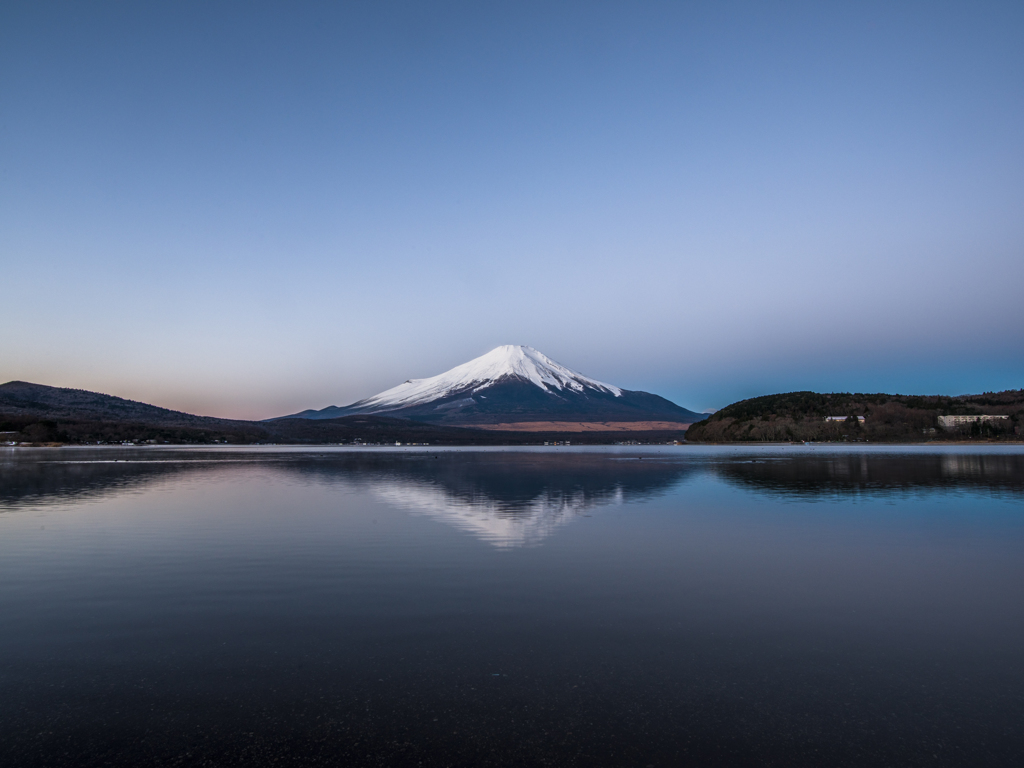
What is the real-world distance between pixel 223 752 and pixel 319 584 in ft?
22.6

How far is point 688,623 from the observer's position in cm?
960

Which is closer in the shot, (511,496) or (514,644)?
(514,644)

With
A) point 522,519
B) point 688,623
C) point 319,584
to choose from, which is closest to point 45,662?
point 319,584

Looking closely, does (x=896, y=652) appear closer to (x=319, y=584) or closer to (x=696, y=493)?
(x=319, y=584)

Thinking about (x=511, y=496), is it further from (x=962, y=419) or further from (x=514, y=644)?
(x=962, y=419)

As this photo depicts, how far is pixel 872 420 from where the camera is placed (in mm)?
171375

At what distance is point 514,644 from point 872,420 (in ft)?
621

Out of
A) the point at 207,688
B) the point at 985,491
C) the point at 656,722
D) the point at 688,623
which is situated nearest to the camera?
the point at 656,722

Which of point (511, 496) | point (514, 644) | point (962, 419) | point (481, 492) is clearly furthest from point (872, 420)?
point (514, 644)

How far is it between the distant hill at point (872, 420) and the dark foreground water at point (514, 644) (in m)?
164

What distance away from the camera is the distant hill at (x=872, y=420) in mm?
157375

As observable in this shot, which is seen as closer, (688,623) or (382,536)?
(688,623)

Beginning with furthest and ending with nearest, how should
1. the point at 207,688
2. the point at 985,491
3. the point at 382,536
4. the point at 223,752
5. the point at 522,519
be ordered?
the point at 985,491 → the point at 522,519 → the point at 382,536 → the point at 207,688 → the point at 223,752

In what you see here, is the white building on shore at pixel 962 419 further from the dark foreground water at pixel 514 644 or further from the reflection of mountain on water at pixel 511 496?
the dark foreground water at pixel 514 644
